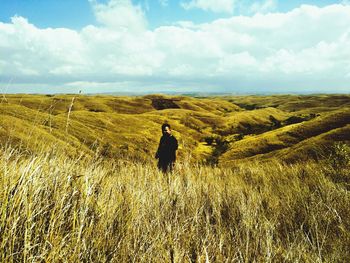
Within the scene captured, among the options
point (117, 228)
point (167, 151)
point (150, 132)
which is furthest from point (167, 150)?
point (150, 132)

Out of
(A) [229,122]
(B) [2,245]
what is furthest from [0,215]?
(A) [229,122]

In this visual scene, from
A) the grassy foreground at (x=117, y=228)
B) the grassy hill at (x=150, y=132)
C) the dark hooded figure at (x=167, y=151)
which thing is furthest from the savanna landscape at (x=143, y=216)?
the dark hooded figure at (x=167, y=151)

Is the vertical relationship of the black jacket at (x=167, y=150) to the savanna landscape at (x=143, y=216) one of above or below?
below

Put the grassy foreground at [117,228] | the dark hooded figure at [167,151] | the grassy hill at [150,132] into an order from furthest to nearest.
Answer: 1. the dark hooded figure at [167,151]
2. the grassy hill at [150,132]
3. the grassy foreground at [117,228]

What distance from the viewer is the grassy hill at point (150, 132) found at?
8.11 m

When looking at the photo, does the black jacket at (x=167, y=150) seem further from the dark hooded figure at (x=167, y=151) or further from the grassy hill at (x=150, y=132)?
the grassy hill at (x=150, y=132)

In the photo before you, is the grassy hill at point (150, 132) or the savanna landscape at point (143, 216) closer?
the savanna landscape at point (143, 216)

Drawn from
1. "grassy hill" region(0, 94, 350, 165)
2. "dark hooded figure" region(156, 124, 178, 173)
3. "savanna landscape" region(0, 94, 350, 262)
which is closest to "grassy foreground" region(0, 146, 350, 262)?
"savanna landscape" region(0, 94, 350, 262)

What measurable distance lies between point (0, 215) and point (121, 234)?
4.22 feet

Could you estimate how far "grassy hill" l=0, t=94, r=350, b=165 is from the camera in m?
8.11

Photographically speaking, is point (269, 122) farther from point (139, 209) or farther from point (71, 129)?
point (139, 209)

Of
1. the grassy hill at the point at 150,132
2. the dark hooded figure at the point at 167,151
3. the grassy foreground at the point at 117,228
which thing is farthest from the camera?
the dark hooded figure at the point at 167,151

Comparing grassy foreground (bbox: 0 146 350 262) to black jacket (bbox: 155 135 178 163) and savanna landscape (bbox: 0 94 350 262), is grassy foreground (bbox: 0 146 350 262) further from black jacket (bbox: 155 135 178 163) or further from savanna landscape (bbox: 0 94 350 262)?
black jacket (bbox: 155 135 178 163)

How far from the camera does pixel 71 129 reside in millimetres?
30750
